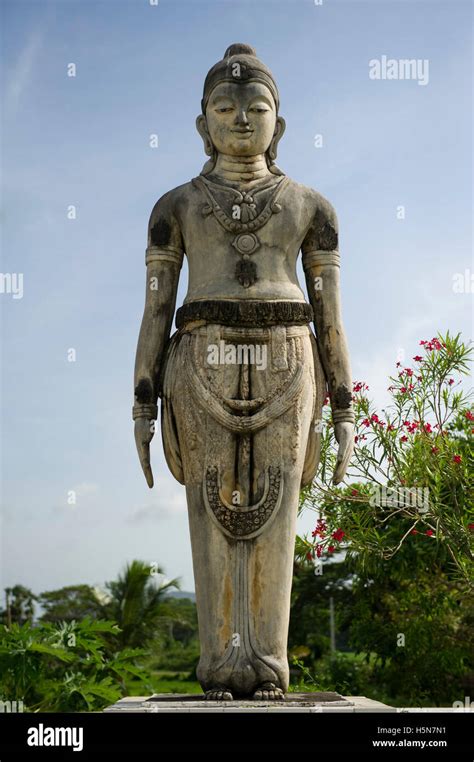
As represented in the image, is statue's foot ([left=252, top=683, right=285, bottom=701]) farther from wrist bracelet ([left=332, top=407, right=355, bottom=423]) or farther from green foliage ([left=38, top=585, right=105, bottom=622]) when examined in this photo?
green foliage ([left=38, top=585, right=105, bottom=622])

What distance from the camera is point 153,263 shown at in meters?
7.94

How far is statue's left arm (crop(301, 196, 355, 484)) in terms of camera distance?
7.75 meters

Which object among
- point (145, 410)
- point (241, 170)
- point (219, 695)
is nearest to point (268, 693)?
point (219, 695)

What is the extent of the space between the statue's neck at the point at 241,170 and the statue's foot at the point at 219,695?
387 cm

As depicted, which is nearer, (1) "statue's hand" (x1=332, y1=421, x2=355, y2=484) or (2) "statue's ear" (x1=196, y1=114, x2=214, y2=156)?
(1) "statue's hand" (x1=332, y1=421, x2=355, y2=484)

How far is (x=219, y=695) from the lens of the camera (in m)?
6.70

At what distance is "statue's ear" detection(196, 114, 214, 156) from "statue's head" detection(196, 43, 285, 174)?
67 mm

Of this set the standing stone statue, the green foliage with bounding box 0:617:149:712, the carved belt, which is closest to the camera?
the standing stone statue

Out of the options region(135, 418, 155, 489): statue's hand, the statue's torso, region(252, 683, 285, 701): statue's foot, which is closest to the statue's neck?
the statue's torso

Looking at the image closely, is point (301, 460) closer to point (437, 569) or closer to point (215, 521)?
point (215, 521)

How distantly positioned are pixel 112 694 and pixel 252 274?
253 inches

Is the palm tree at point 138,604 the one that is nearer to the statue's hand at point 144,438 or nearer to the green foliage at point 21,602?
the green foliage at point 21,602

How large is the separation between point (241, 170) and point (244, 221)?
55 centimetres
